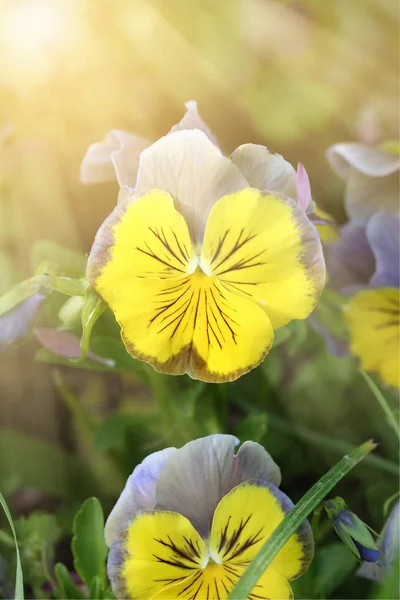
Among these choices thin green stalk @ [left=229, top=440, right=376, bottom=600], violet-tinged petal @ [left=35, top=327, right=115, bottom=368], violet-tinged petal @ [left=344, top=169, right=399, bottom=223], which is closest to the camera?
thin green stalk @ [left=229, top=440, right=376, bottom=600]

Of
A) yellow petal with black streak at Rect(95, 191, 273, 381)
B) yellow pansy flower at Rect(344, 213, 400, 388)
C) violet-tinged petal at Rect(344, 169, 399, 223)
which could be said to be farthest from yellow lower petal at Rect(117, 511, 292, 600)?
violet-tinged petal at Rect(344, 169, 399, 223)

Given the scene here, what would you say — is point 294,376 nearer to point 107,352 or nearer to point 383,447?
point 383,447

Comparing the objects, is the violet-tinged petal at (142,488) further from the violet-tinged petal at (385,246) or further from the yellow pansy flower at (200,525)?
the violet-tinged petal at (385,246)

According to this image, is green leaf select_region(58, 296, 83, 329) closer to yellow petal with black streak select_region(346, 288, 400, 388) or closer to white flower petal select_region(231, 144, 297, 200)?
white flower petal select_region(231, 144, 297, 200)

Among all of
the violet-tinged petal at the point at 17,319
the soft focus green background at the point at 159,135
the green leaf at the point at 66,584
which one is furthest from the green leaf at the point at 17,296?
the green leaf at the point at 66,584

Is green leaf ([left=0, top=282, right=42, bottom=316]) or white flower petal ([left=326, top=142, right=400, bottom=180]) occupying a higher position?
white flower petal ([left=326, top=142, right=400, bottom=180])

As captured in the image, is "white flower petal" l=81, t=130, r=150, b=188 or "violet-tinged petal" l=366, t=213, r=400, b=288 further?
"violet-tinged petal" l=366, t=213, r=400, b=288

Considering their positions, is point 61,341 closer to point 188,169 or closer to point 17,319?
point 17,319
